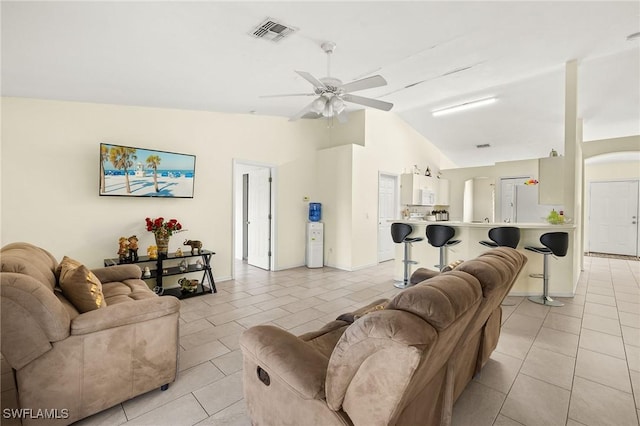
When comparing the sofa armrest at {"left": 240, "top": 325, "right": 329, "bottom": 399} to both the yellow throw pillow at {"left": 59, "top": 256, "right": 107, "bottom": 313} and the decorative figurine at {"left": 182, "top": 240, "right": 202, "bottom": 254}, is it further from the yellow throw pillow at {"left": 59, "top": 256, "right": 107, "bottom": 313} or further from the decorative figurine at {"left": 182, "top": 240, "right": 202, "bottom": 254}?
the decorative figurine at {"left": 182, "top": 240, "right": 202, "bottom": 254}

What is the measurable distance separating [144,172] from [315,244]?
11.2ft

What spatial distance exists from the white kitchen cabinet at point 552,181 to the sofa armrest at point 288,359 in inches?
202

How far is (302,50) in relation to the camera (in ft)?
10.3

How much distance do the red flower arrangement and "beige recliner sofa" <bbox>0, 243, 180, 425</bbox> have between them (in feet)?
5.89

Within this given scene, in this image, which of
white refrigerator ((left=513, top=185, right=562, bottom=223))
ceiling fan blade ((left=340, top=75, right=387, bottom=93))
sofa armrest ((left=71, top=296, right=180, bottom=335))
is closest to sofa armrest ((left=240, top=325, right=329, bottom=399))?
sofa armrest ((left=71, top=296, right=180, bottom=335))

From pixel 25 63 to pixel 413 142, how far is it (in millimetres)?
7304

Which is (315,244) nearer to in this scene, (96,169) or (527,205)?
(96,169)

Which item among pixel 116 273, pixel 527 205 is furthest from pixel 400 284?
pixel 527 205

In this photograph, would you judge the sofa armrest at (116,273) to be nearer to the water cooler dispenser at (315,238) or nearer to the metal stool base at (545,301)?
the water cooler dispenser at (315,238)

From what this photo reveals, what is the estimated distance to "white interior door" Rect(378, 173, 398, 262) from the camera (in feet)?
21.9

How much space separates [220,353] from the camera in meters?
2.58

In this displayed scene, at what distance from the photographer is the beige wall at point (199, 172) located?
3.32 meters

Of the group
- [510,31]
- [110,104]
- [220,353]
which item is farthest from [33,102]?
[510,31]

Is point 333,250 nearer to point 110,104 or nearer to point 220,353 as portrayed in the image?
point 220,353
